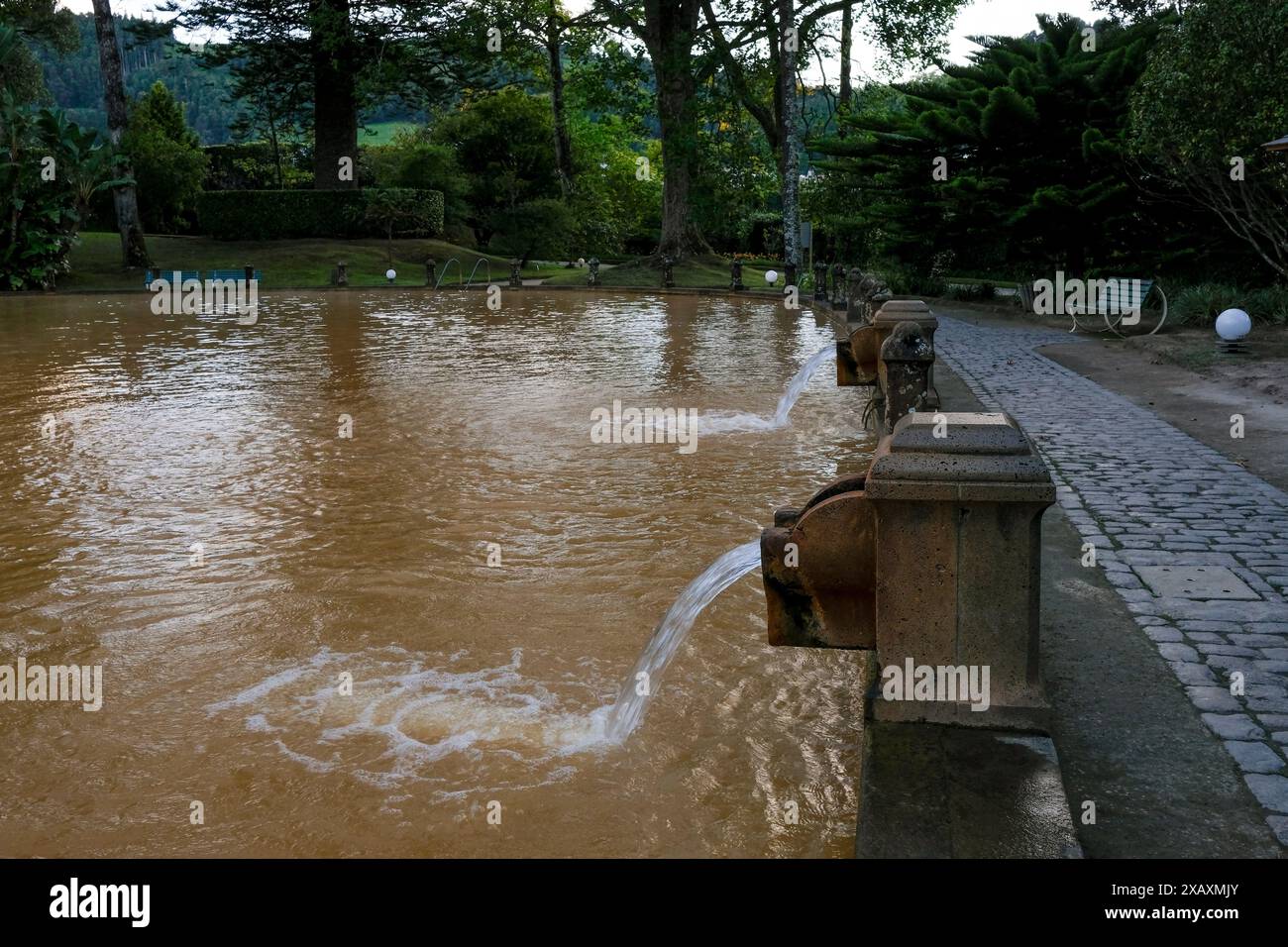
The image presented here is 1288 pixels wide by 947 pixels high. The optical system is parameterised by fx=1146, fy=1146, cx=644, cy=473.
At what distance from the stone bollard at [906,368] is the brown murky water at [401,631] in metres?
1.17

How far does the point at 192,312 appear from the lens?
25062mm

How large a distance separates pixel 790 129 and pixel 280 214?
19558mm

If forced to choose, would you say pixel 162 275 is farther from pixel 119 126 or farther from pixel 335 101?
pixel 335 101

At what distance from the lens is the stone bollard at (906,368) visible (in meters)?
7.48

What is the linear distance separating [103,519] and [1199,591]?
6822 millimetres

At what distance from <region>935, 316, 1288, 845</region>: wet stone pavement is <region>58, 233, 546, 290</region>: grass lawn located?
25.8 meters

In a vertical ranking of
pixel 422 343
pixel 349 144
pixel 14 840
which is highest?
pixel 349 144

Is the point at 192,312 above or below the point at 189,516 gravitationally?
above

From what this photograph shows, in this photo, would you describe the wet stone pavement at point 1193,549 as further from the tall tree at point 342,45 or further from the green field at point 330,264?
the tall tree at point 342,45

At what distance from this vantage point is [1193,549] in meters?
6.19

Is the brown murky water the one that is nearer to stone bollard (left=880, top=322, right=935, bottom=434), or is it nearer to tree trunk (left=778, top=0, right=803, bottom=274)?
stone bollard (left=880, top=322, right=935, bottom=434)

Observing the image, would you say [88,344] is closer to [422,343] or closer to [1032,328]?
[422,343]

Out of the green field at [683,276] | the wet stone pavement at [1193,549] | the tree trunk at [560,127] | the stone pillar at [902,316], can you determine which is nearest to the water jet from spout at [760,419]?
the stone pillar at [902,316]
